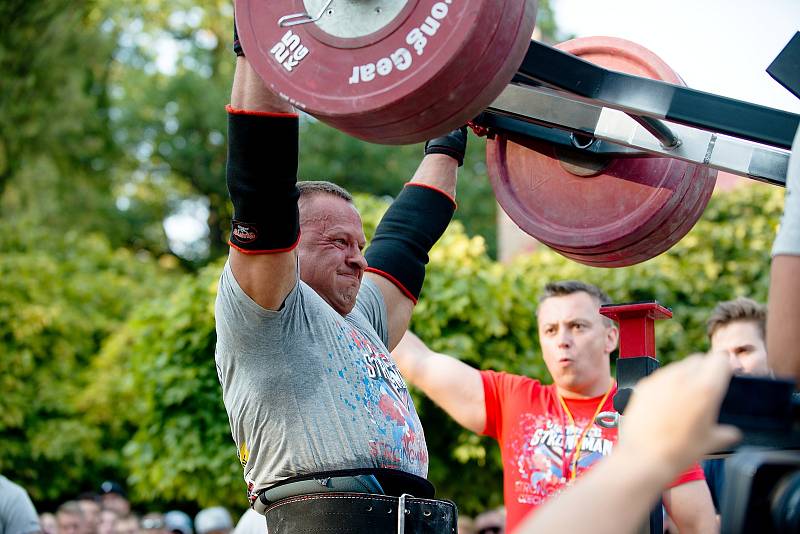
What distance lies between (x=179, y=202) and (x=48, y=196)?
4.52 m

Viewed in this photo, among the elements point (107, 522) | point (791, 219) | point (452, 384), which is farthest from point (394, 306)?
point (107, 522)

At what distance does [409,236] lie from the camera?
3131mm

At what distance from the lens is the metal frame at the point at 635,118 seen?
205 centimetres

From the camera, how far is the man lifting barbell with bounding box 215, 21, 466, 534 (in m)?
2.14

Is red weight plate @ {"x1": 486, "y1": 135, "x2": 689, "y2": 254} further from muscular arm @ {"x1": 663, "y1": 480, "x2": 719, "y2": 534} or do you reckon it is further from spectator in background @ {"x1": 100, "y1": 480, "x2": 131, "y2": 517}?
spectator in background @ {"x1": 100, "y1": 480, "x2": 131, "y2": 517}

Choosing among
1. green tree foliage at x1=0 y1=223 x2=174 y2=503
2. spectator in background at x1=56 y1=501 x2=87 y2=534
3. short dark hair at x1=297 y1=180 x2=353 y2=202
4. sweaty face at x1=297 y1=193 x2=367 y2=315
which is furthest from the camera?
green tree foliage at x1=0 y1=223 x2=174 y2=503

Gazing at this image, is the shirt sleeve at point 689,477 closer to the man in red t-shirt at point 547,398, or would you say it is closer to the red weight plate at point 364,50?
the man in red t-shirt at point 547,398

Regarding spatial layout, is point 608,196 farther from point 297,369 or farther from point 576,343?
point 576,343

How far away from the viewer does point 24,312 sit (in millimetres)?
11336

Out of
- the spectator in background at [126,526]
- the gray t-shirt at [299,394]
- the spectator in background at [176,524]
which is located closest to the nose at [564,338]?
the gray t-shirt at [299,394]

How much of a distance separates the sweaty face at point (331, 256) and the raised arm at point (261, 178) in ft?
1.41

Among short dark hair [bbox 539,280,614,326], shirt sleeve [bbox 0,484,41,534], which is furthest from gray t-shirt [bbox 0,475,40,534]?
short dark hair [bbox 539,280,614,326]

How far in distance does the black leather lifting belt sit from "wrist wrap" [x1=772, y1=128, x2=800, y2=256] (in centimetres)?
110

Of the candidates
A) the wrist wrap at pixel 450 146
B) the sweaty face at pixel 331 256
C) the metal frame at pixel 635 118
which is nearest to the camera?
the metal frame at pixel 635 118
